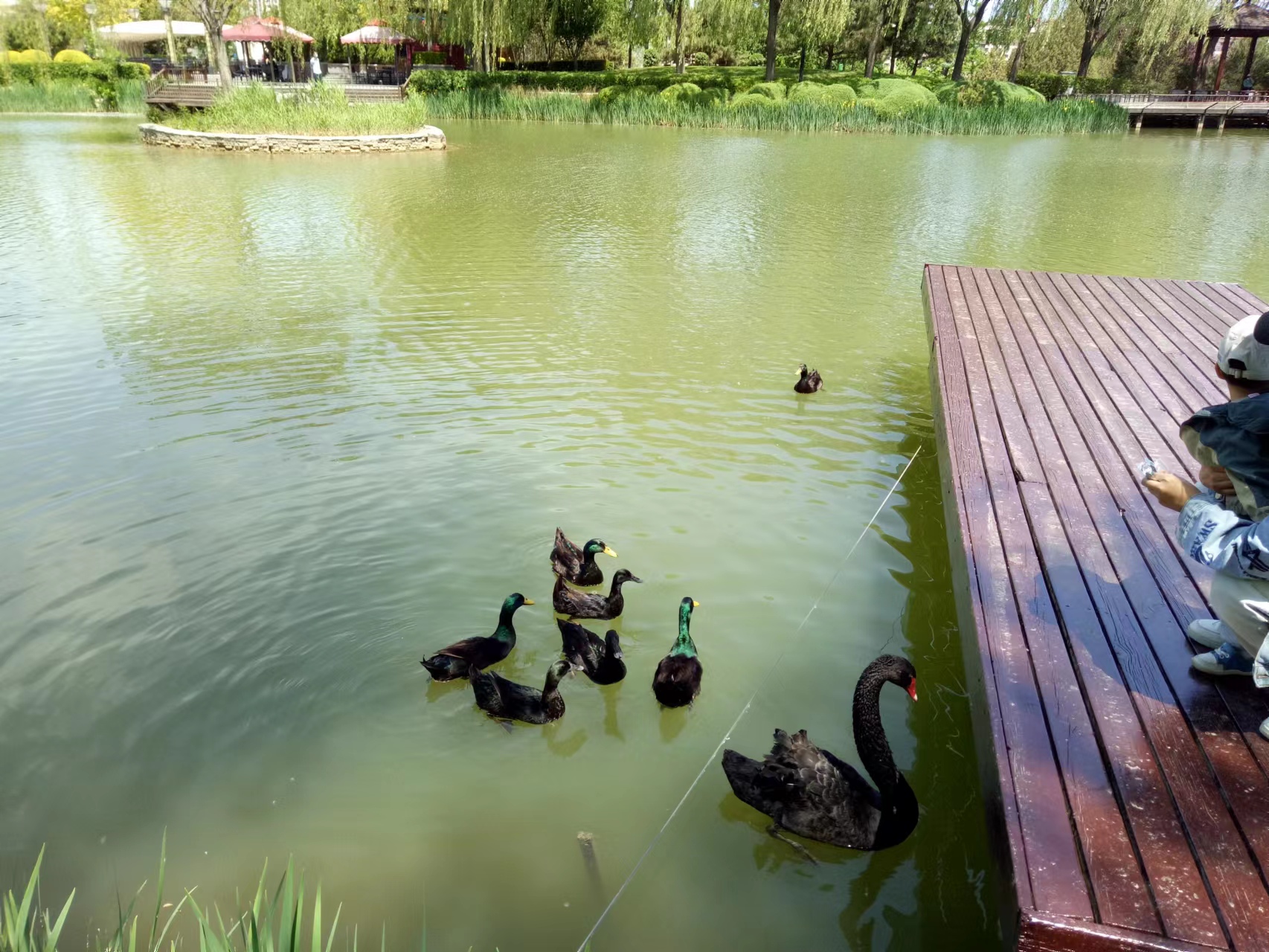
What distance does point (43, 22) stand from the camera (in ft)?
162

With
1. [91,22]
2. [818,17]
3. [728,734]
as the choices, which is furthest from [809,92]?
[91,22]

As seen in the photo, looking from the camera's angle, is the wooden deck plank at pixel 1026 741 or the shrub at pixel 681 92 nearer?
the wooden deck plank at pixel 1026 741

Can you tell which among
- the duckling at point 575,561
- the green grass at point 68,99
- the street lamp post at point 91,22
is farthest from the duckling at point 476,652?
the street lamp post at point 91,22

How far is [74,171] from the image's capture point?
20.3m

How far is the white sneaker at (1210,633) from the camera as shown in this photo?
3057 millimetres

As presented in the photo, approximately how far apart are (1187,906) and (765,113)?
3230 centimetres

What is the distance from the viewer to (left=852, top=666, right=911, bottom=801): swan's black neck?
136 inches

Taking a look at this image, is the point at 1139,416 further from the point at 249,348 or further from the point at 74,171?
the point at 74,171

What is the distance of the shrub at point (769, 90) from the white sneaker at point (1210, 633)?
111ft

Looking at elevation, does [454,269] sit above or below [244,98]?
below

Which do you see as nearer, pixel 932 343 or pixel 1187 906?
pixel 1187 906

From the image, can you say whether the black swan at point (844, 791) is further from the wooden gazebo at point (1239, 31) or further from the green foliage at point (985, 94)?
the wooden gazebo at point (1239, 31)

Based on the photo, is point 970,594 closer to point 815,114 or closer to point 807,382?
point 807,382

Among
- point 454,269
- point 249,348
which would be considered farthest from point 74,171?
point 249,348
